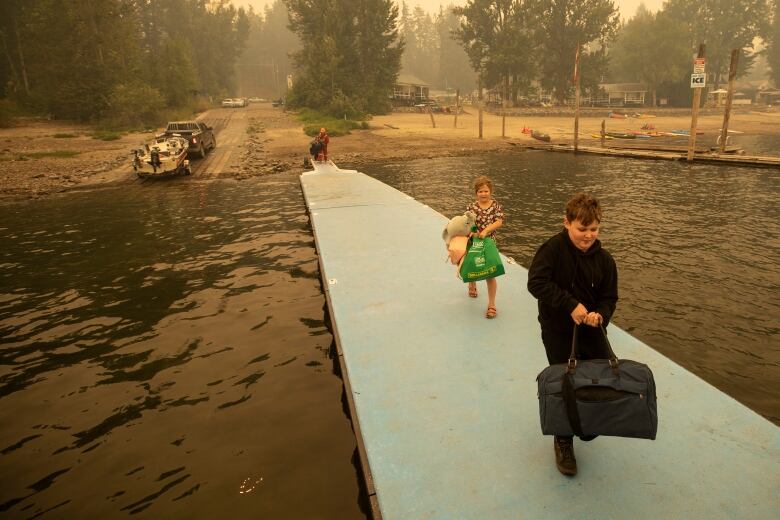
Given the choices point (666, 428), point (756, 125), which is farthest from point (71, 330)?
point (756, 125)

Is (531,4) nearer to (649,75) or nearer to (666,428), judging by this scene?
(649,75)

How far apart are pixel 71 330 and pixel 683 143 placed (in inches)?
1507

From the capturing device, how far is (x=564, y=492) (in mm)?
3156

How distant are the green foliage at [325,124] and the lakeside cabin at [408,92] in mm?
20690

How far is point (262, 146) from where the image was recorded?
31.3 m

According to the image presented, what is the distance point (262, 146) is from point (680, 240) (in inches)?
1023

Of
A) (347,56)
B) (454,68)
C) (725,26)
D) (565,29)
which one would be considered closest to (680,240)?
(347,56)

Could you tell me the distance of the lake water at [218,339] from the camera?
4.27 meters

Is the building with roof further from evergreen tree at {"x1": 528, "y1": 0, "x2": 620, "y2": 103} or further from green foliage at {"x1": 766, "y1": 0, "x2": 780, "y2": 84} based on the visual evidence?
green foliage at {"x1": 766, "y1": 0, "x2": 780, "y2": 84}

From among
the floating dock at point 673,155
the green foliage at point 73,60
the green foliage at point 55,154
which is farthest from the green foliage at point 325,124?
the green foliage at point 55,154

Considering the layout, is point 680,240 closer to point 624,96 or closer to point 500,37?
point 500,37

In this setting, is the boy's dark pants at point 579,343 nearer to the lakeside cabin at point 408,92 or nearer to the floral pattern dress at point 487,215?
the floral pattern dress at point 487,215

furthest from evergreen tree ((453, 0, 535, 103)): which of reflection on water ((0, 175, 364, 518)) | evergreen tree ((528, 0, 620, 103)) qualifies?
reflection on water ((0, 175, 364, 518))

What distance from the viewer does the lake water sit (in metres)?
4.27
